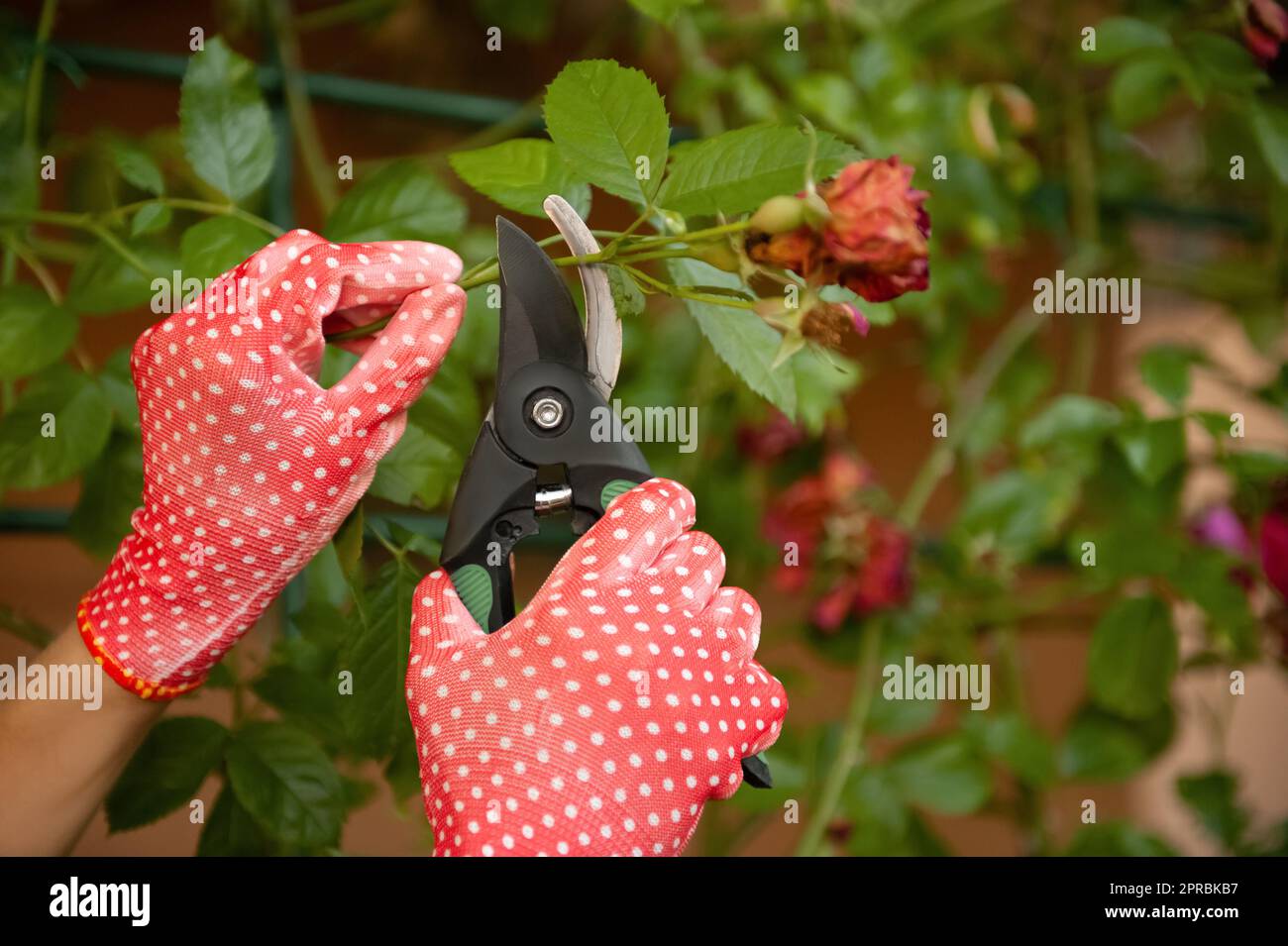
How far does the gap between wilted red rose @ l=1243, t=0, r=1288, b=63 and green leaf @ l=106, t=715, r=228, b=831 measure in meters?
0.70

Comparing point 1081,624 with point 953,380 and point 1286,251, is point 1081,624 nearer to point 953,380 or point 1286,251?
point 953,380

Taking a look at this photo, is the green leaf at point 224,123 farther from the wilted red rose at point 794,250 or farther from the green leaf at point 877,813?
the green leaf at point 877,813

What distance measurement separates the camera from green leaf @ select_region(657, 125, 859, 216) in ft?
1.23

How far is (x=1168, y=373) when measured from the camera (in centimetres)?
70

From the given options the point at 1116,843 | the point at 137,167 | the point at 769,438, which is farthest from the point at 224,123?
the point at 1116,843

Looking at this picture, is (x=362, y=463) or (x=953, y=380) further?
(x=953, y=380)

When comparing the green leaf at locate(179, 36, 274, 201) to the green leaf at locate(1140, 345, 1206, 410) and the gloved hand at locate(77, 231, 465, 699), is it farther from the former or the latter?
the green leaf at locate(1140, 345, 1206, 410)

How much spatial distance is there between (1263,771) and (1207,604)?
3.09 ft

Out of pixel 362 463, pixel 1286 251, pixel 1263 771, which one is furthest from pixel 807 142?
pixel 1263 771

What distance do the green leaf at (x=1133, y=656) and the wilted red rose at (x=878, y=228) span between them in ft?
1.71

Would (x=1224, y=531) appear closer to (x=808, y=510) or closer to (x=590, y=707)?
(x=808, y=510)

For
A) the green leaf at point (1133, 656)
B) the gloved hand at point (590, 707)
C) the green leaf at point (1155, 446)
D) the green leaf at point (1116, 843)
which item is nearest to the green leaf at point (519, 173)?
the gloved hand at point (590, 707)

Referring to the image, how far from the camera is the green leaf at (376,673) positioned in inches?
17.6

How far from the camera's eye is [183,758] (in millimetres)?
497
